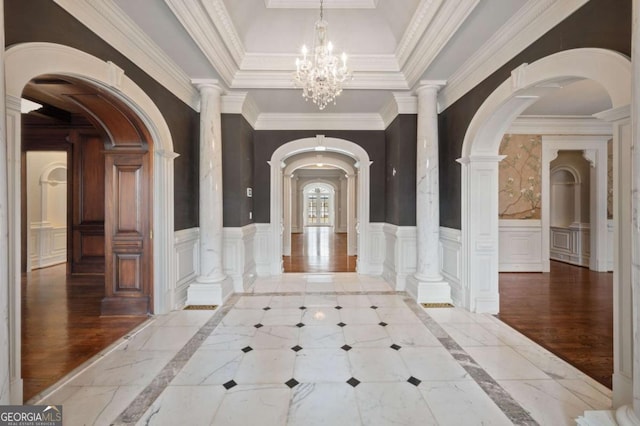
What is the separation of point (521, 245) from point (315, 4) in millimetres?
6450

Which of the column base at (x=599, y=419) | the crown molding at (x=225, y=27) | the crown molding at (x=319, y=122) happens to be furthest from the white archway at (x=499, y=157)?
the crown molding at (x=225, y=27)

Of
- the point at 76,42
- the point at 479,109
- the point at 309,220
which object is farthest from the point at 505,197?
the point at 309,220

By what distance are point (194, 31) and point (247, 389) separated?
375 centimetres

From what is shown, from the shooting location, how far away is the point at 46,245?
718 cm

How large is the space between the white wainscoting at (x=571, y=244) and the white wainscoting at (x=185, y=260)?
865 centimetres

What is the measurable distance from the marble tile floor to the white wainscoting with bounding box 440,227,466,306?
0.47 metres

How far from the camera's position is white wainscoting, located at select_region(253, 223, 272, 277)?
6.30 m

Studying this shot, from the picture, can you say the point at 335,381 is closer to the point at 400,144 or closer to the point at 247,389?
the point at 247,389

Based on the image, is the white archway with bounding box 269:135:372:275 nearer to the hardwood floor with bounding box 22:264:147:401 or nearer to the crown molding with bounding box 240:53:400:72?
the crown molding with bounding box 240:53:400:72

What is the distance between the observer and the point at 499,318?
388 centimetres

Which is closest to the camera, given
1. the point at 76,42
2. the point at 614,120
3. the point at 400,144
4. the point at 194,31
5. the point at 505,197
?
the point at 614,120

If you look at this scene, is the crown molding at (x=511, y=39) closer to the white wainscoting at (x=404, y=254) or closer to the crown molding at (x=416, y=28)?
the crown molding at (x=416, y=28)

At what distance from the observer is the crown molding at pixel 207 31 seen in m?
3.02

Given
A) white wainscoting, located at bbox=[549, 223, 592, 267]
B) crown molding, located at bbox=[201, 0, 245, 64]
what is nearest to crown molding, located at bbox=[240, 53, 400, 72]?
crown molding, located at bbox=[201, 0, 245, 64]
